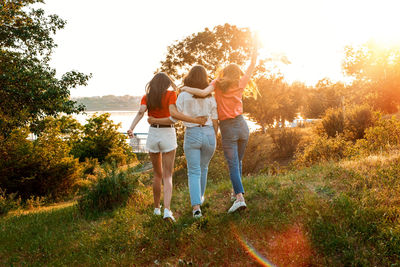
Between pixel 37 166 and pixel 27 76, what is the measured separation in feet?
12.1

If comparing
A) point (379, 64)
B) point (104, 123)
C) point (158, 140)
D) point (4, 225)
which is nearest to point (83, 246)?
point (158, 140)

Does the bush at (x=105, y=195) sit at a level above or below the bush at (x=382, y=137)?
below

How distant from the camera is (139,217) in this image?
4.71 m

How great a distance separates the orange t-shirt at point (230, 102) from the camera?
4.22 meters

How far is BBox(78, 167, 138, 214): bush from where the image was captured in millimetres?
5750

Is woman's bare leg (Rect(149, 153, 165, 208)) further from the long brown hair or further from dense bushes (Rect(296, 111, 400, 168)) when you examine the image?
dense bushes (Rect(296, 111, 400, 168))

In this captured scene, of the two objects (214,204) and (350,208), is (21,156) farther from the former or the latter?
(350,208)

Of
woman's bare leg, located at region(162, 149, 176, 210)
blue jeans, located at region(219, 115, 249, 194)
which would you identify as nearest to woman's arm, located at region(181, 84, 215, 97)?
blue jeans, located at region(219, 115, 249, 194)

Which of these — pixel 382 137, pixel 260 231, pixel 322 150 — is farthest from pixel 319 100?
pixel 260 231

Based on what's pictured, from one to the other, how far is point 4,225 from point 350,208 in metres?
5.46

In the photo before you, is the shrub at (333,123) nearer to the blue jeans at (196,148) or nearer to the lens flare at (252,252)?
the blue jeans at (196,148)

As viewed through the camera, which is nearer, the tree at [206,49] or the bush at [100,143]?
the bush at [100,143]

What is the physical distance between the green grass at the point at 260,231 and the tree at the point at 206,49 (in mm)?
23363

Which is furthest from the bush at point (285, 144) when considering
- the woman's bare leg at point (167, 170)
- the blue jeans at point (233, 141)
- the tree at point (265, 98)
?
the tree at point (265, 98)
